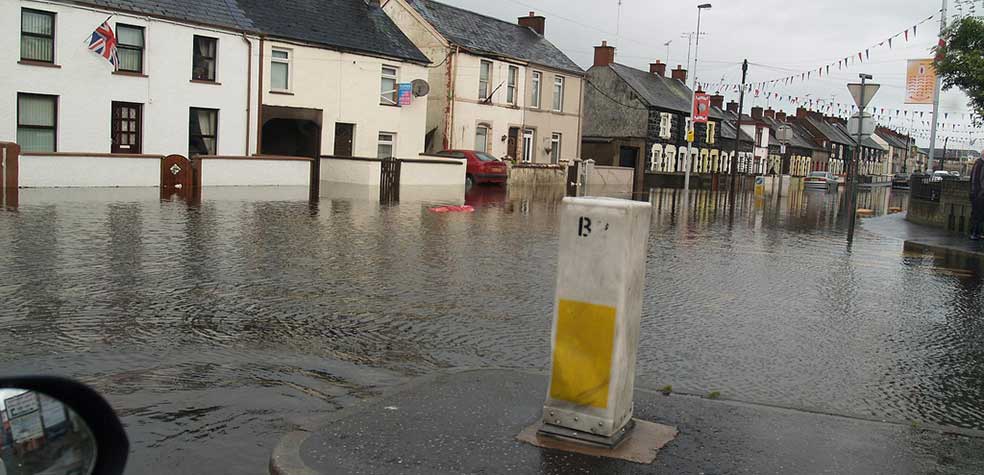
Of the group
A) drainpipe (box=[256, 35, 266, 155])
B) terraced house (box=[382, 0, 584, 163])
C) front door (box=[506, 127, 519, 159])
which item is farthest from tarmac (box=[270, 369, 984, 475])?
front door (box=[506, 127, 519, 159])

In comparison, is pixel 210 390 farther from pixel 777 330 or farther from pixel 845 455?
pixel 777 330

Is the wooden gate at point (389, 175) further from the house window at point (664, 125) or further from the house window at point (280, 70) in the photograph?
the house window at point (664, 125)

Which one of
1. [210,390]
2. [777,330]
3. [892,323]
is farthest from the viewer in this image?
[892,323]

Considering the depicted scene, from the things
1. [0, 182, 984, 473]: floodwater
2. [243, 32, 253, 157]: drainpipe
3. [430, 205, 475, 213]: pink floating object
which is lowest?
[0, 182, 984, 473]: floodwater

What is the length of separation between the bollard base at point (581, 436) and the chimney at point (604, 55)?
56.7 metres

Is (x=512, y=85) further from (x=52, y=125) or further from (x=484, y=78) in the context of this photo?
(x=52, y=125)

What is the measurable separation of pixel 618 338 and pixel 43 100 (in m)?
26.4

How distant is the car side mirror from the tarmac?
1.72 metres

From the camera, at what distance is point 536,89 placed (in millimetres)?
46812

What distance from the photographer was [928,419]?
5.32m

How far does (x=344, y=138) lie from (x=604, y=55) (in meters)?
28.6

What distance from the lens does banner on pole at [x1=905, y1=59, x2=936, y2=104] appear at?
3075 centimetres

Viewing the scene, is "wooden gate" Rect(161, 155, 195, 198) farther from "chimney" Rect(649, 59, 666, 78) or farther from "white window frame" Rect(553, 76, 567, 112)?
"chimney" Rect(649, 59, 666, 78)

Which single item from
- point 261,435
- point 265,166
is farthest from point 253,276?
point 265,166
